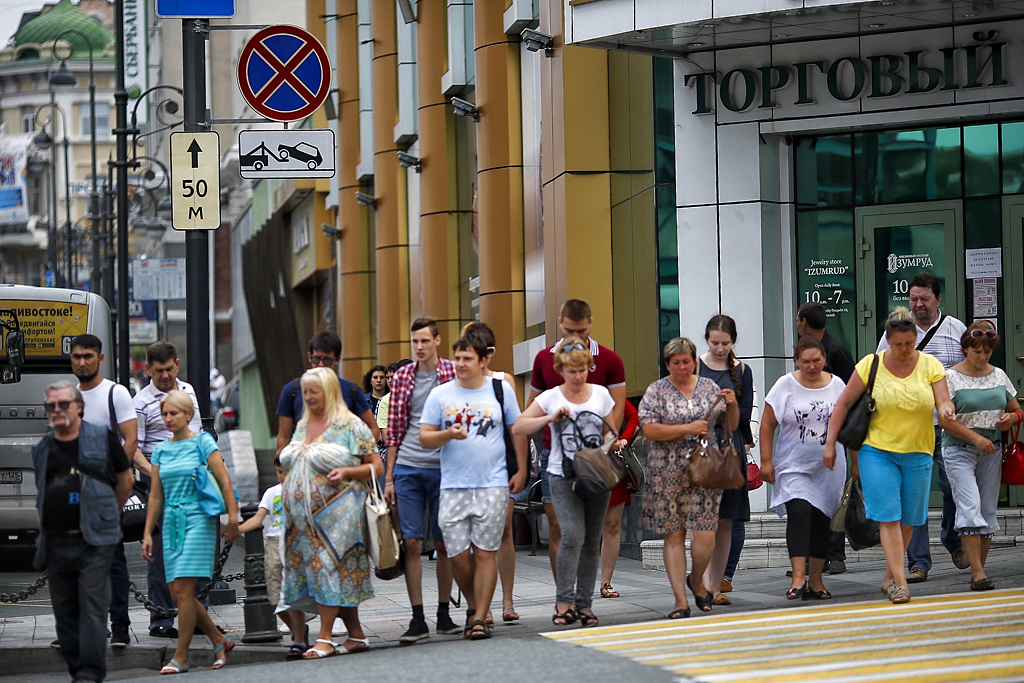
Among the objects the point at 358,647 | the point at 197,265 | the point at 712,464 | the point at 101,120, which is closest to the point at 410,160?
the point at 197,265

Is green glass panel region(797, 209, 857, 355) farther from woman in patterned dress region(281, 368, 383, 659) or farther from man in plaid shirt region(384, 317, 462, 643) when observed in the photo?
woman in patterned dress region(281, 368, 383, 659)

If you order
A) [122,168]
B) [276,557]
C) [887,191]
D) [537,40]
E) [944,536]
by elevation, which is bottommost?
[944,536]

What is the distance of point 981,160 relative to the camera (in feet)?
47.9

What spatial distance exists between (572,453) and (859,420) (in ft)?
6.07

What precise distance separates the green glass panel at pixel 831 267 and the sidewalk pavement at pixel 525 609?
3022 mm

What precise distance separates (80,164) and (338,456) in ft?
392

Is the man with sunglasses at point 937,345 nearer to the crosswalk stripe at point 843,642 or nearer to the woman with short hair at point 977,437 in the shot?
the woman with short hair at point 977,437

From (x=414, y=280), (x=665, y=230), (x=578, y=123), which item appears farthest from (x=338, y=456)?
(x=414, y=280)

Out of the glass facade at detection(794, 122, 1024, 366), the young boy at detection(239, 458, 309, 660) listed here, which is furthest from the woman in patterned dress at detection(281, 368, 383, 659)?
the glass facade at detection(794, 122, 1024, 366)

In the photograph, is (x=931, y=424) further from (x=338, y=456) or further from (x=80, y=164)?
(x=80, y=164)

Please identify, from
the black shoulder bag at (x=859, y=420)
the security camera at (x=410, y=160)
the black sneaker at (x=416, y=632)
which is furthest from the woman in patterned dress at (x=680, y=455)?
the security camera at (x=410, y=160)

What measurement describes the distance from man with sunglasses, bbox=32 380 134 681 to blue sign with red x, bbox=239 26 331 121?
504 centimetres

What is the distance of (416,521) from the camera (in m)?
9.81

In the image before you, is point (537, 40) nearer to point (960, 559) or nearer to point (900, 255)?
point (900, 255)
